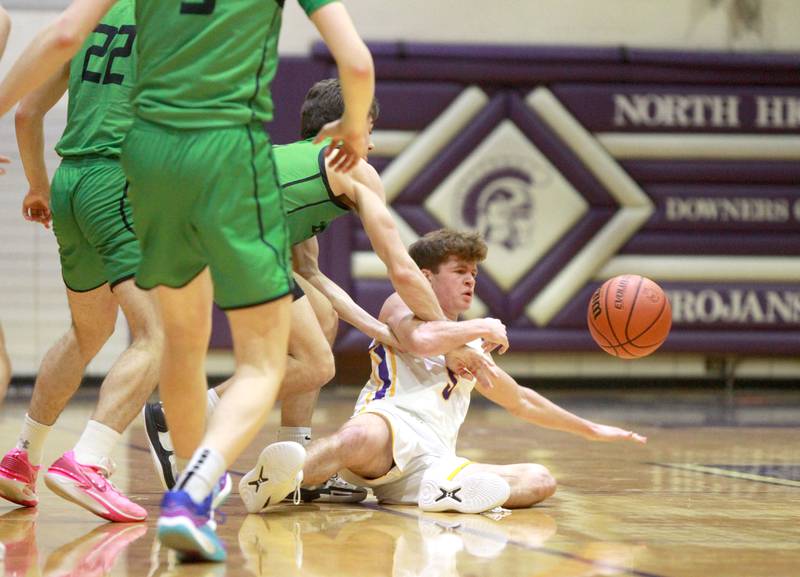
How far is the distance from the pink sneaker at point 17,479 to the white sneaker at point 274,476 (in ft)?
2.37

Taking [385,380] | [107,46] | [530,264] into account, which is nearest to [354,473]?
[385,380]

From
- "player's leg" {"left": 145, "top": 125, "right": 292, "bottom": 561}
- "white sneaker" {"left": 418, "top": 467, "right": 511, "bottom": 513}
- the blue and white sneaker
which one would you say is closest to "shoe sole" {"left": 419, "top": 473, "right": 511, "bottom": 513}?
"white sneaker" {"left": 418, "top": 467, "right": 511, "bottom": 513}

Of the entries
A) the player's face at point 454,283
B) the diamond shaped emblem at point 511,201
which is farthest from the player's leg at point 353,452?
the diamond shaped emblem at point 511,201

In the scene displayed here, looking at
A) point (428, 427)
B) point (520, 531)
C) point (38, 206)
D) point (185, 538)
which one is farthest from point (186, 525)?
point (38, 206)

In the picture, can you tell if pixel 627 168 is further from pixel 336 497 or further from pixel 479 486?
pixel 479 486

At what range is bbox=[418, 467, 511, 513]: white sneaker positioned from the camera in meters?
4.07

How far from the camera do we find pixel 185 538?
2.90m

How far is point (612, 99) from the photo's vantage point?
446 inches

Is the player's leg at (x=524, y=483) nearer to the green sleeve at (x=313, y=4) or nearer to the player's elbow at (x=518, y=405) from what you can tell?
the player's elbow at (x=518, y=405)

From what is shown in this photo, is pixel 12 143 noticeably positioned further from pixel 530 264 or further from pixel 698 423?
pixel 698 423

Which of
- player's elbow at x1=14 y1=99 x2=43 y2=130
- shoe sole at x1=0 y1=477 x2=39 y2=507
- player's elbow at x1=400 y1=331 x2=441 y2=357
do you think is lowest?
shoe sole at x1=0 y1=477 x2=39 y2=507

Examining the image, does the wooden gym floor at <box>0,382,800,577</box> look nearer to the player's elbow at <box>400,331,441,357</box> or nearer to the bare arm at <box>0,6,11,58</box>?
the player's elbow at <box>400,331,441,357</box>

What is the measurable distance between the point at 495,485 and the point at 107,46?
187 cm

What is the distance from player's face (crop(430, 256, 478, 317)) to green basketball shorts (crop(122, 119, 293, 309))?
1.50m
